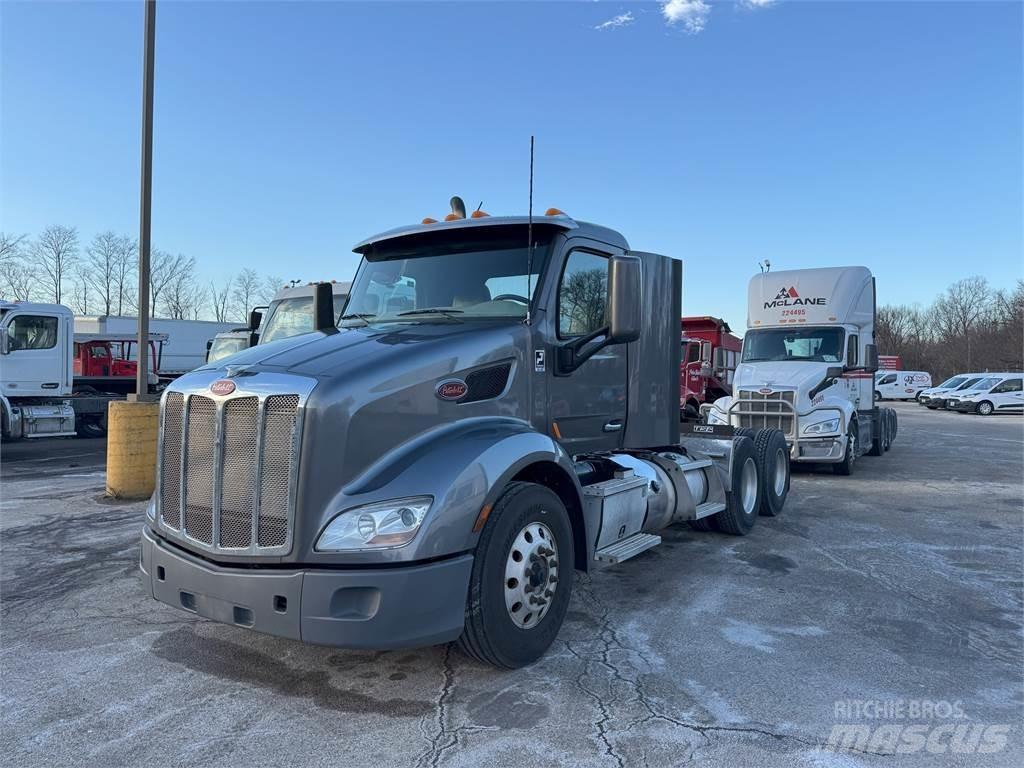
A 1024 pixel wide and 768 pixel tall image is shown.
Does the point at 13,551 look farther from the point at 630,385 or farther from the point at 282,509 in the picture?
the point at 630,385

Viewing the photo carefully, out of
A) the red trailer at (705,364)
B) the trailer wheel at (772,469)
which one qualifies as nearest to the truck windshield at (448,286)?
the trailer wheel at (772,469)

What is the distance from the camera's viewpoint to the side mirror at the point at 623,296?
421 cm

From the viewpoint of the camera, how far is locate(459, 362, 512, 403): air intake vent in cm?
384

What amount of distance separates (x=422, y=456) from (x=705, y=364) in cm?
1382

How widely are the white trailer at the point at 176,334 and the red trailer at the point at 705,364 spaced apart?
535 inches

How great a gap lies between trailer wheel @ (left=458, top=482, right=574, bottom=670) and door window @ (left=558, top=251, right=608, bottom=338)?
1230 mm

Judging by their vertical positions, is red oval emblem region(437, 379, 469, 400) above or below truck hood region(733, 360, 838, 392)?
below

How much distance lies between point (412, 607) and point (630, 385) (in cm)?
271

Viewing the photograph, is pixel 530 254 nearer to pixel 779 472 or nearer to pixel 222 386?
pixel 222 386

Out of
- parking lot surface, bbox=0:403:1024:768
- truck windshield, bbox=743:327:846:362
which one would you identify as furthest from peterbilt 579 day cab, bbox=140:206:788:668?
truck windshield, bbox=743:327:846:362

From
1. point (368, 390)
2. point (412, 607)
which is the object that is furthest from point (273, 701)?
point (368, 390)

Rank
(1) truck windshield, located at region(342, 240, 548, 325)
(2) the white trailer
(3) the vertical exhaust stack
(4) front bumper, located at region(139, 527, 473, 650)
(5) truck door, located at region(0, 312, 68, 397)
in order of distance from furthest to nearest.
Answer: (2) the white trailer < (5) truck door, located at region(0, 312, 68, 397) < (3) the vertical exhaust stack < (1) truck windshield, located at region(342, 240, 548, 325) < (4) front bumper, located at region(139, 527, 473, 650)

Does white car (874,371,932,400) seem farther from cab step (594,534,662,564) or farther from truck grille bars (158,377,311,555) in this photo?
truck grille bars (158,377,311,555)

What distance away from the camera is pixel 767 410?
11.3m
